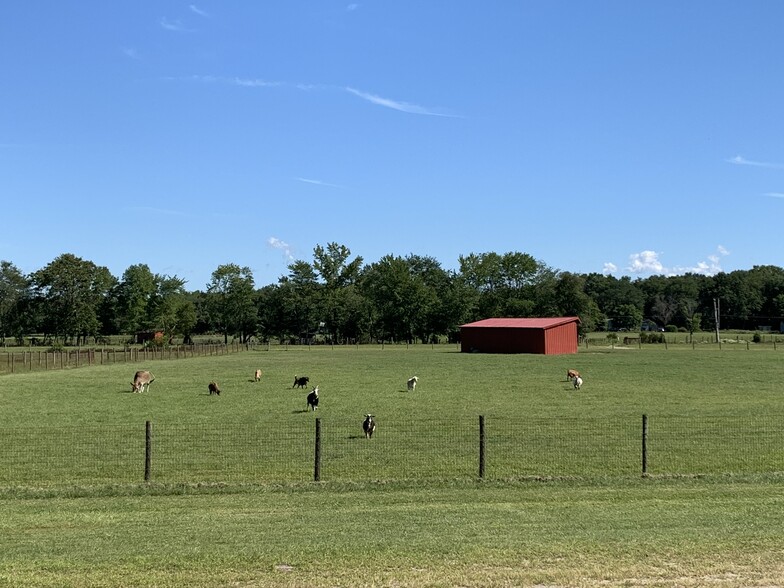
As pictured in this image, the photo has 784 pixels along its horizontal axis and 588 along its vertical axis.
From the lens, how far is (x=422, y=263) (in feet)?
466

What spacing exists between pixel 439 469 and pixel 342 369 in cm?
3342

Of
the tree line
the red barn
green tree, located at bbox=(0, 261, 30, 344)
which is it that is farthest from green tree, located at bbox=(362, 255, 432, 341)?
green tree, located at bbox=(0, 261, 30, 344)

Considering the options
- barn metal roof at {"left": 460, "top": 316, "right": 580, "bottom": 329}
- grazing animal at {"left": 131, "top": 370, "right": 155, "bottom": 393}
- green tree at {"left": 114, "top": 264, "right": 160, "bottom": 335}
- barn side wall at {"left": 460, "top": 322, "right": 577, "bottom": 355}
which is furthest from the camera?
green tree at {"left": 114, "top": 264, "right": 160, "bottom": 335}

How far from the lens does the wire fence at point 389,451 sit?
14.2m

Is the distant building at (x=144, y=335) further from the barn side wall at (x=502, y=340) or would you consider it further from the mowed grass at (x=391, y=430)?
the mowed grass at (x=391, y=430)

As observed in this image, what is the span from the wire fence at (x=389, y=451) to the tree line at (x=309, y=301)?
98.7m

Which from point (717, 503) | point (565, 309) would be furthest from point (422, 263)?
point (717, 503)

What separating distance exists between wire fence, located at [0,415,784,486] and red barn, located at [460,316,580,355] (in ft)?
170

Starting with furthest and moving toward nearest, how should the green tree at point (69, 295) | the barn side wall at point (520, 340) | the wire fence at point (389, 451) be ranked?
the green tree at point (69, 295) → the barn side wall at point (520, 340) → the wire fence at point (389, 451)

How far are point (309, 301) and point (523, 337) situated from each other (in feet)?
186

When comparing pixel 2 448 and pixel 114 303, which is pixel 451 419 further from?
pixel 114 303

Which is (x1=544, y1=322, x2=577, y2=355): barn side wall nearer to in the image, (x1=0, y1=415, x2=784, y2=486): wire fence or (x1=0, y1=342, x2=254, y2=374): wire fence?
(x1=0, y1=342, x2=254, y2=374): wire fence

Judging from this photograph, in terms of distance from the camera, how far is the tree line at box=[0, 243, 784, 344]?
119 metres

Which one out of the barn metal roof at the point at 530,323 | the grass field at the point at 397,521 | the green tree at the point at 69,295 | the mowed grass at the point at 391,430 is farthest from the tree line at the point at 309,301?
the grass field at the point at 397,521
